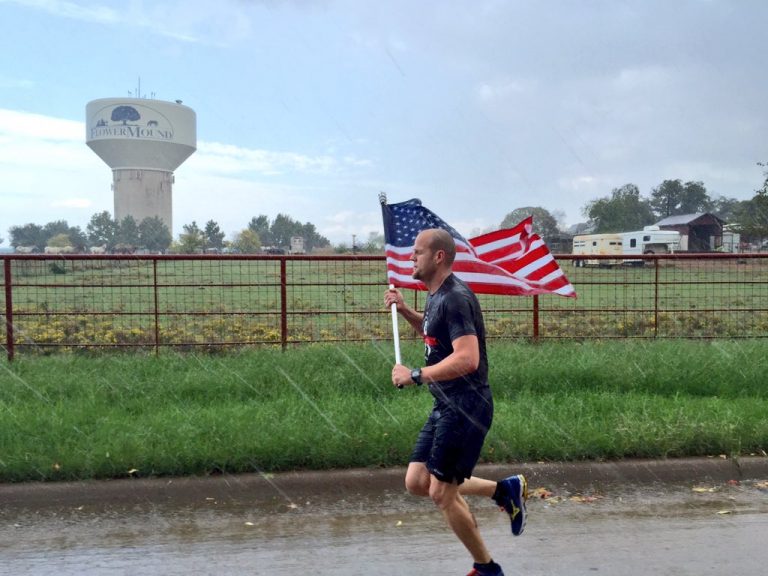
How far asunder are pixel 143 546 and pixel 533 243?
14.7ft

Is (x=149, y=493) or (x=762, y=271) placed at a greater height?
(x=762, y=271)

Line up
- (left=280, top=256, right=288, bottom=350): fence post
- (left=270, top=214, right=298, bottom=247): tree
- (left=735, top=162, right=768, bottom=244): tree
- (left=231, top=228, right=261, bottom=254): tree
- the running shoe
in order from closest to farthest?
1. the running shoe
2. (left=280, top=256, right=288, bottom=350): fence post
3. (left=735, top=162, right=768, bottom=244): tree
4. (left=231, top=228, right=261, bottom=254): tree
5. (left=270, top=214, right=298, bottom=247): tree

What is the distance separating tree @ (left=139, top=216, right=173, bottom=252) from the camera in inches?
4168

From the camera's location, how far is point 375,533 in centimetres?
463

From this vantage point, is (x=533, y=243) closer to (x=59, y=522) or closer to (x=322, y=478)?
(x=322, y=478)

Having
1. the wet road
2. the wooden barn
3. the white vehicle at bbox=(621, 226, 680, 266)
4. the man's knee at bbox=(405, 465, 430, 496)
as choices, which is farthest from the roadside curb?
the wooden barn

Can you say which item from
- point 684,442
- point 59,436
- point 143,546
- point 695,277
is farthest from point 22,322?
point 695,277

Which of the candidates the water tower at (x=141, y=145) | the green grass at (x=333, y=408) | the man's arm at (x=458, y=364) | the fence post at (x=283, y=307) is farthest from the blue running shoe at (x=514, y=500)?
the water tower at (x=141, y=145)

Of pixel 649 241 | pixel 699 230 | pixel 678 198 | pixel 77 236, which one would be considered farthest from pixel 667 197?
pixel 77 236

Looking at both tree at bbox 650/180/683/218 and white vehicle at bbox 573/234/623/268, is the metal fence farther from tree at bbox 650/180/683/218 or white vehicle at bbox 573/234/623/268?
tree at bbox 650/180/683/218

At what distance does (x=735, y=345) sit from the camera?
9586 millimetres

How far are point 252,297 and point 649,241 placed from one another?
4535 centimetres

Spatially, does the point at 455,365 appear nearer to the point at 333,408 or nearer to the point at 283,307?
the point at 333,408

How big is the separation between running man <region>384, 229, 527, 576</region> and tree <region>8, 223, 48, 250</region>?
84422 mm
